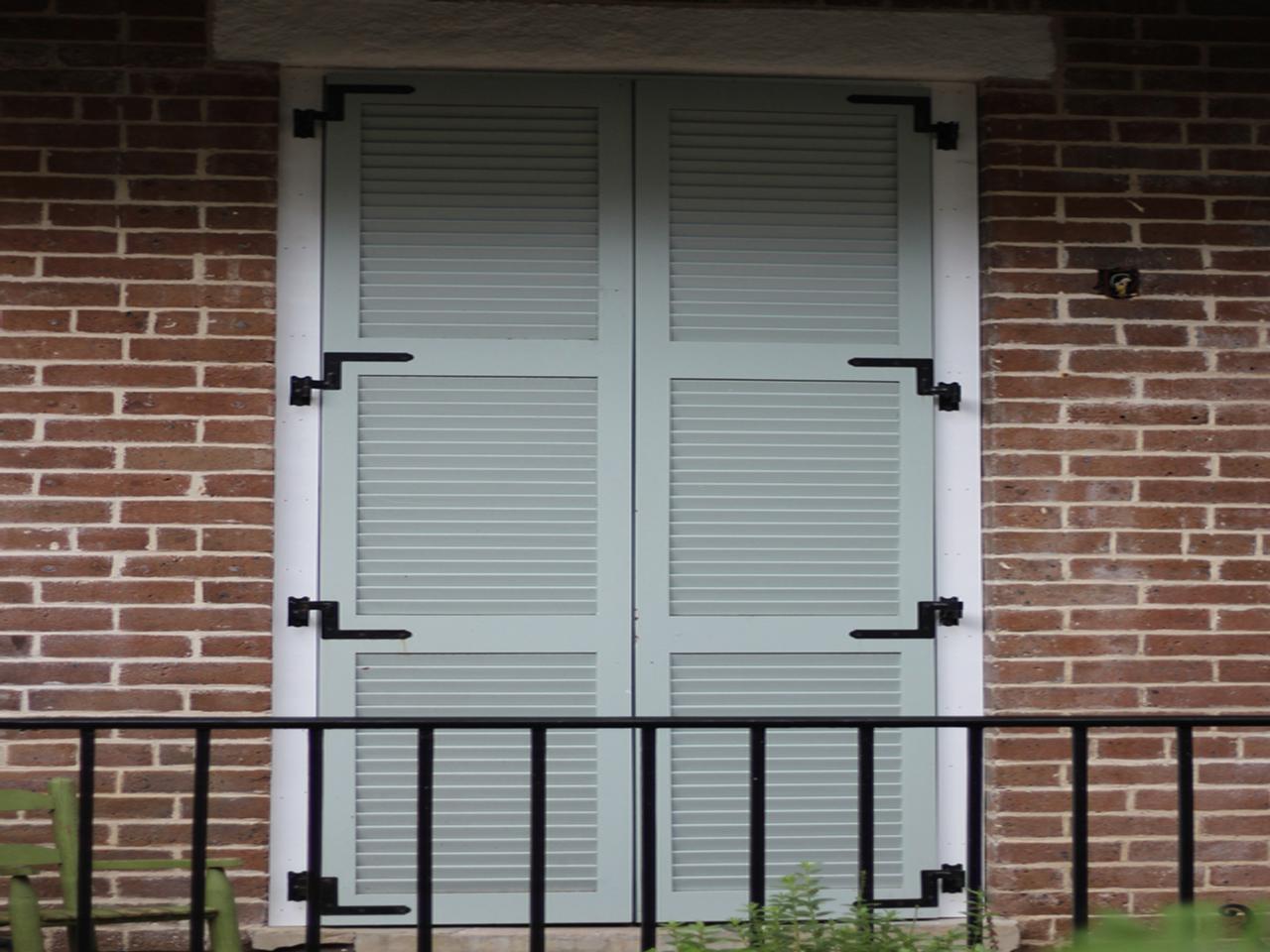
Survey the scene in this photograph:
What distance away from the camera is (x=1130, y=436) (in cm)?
395

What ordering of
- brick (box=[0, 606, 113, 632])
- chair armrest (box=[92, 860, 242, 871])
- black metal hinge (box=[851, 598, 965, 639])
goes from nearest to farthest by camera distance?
chair armrest (box=[92, 860, 242, 871]) → brick (box=[0, 606, 113, 632]) → black metal hinge (box=[851, 598, 965, 639])

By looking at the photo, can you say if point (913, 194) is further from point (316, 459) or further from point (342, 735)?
point (342, 735)

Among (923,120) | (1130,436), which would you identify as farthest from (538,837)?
(923,120)

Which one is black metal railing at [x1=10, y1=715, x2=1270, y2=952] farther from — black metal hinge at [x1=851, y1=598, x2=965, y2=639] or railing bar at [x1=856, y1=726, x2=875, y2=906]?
black metal hinge at [x1=851, y1=598, x2=965, y2=639]

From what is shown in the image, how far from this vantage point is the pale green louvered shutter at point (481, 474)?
3891 mm

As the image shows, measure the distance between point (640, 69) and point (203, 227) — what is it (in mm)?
1211

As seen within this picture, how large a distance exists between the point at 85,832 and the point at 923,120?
2793 millimetres

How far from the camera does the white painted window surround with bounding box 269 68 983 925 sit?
12.7 feet

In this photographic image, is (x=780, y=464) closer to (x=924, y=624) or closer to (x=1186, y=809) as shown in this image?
(x=924, y=624)

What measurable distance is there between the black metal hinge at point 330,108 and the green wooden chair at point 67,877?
5.73 feet

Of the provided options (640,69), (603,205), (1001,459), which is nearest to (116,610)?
(603,205)

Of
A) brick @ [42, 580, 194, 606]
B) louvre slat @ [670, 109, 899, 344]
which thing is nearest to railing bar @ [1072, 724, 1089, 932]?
louvre slat @ [670, 109, 899, 344]

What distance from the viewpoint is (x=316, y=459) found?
12.8 feet

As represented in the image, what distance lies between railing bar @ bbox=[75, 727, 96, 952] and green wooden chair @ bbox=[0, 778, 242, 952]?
3.41ft
